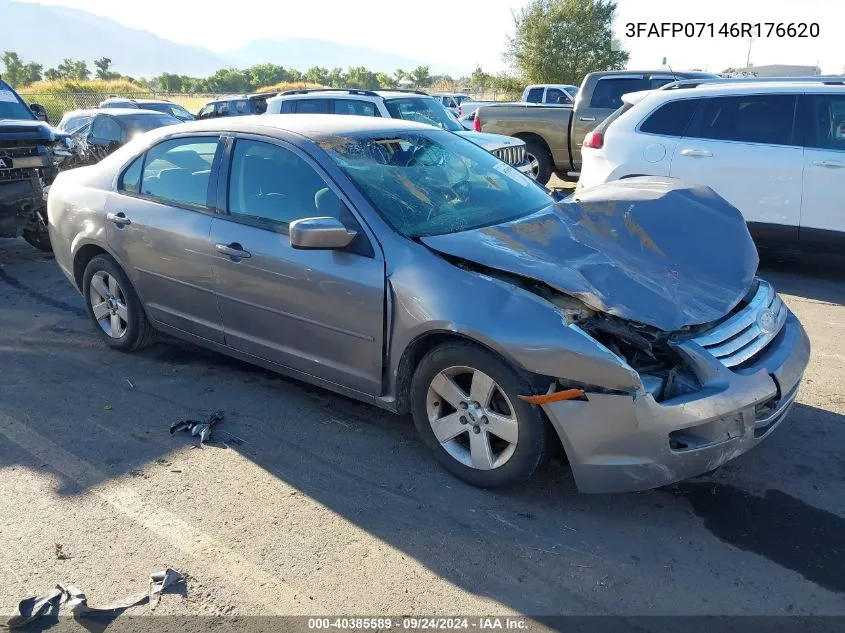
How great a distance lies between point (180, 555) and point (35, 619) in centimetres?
57

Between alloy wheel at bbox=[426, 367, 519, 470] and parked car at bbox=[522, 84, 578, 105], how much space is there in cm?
1732

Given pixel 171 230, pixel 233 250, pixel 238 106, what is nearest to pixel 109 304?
pixel 171 230

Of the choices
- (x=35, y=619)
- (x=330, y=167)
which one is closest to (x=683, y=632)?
(x=35, y=619)

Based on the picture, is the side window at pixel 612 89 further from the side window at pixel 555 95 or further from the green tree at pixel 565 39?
the green tree at pixel 565 39

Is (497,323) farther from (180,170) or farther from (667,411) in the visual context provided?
(180,170)

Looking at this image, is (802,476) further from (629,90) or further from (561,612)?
(629,90)

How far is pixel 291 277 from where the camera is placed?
383 cm

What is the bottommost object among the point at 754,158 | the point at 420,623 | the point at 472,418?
the point at 420,623

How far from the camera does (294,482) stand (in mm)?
3520

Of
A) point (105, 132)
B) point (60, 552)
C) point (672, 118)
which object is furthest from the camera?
point (105, 132)

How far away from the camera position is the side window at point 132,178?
16.0 feet

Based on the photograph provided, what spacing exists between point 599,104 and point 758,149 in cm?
535

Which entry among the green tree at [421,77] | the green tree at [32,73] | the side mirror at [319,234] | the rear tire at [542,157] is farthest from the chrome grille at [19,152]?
the green tree at [32,73]

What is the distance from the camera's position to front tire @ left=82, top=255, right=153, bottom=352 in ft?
16.4
